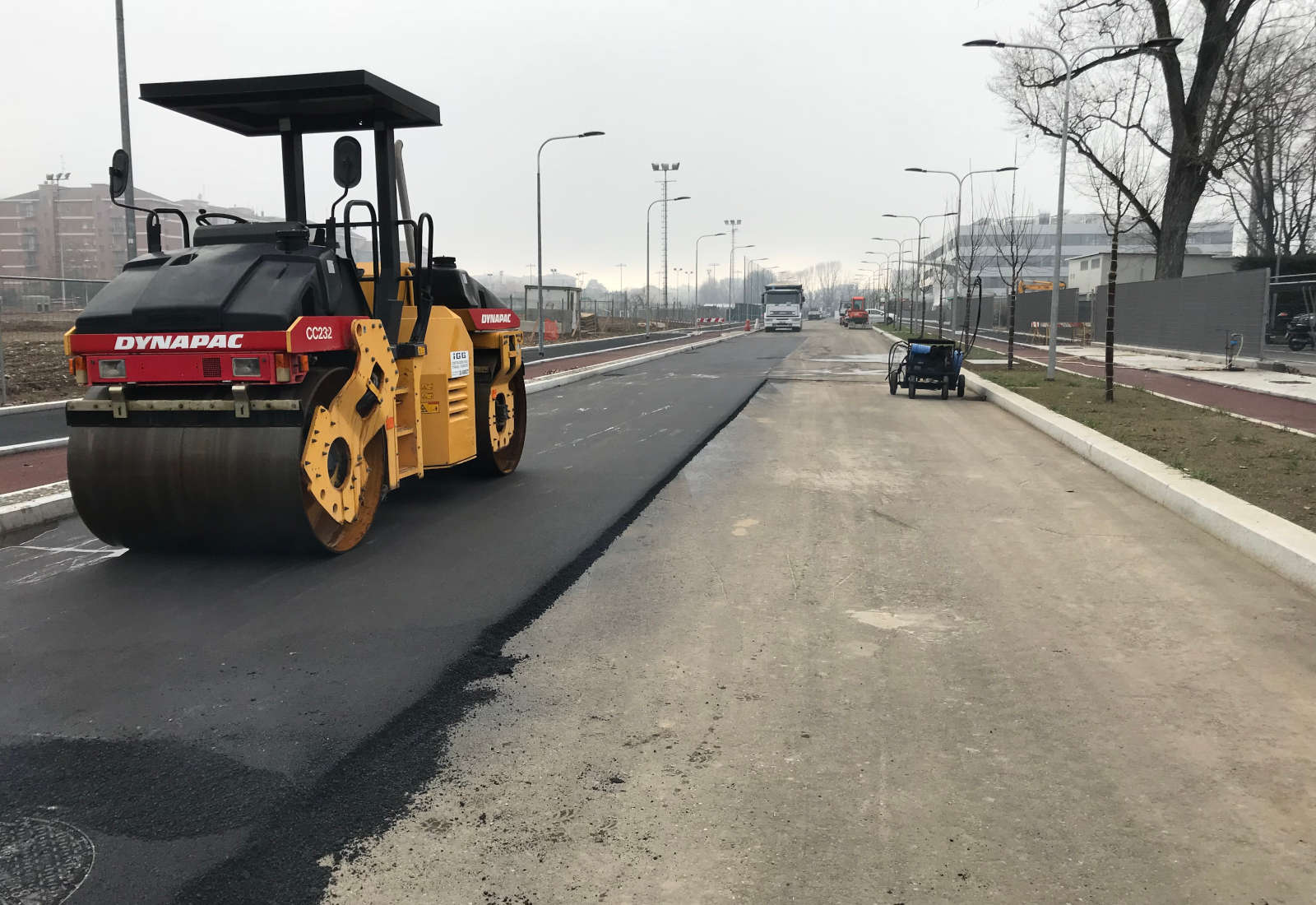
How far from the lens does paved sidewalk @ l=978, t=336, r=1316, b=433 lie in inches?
572

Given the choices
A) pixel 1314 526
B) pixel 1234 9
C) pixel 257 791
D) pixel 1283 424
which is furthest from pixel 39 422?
pixel 1234 9

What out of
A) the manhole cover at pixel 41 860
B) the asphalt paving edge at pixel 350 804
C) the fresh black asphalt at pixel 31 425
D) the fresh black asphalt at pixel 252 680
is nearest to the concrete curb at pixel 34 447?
the fresh black asphalt at pixel 31 425

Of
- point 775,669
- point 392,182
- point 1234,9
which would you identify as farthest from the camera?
point 1234,9

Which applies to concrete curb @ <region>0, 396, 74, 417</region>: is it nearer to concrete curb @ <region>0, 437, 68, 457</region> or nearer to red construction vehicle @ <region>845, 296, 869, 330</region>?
concrete curb @ <region>0, 437, 68, 457</region>

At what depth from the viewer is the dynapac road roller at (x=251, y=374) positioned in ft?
19.5

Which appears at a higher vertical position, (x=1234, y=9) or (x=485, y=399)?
(x=1234, y=9)

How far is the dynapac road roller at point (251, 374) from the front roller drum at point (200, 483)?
0.01 m

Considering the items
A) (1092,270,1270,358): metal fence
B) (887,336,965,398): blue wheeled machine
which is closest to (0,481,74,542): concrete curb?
(887,336,965,398): blue wheeled machine

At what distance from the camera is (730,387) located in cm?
2066

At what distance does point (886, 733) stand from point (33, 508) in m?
6.80

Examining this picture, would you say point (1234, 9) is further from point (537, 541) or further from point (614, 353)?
point (537, 541)

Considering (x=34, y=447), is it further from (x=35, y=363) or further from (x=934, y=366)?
(x=934, y=366)

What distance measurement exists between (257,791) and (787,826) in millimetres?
1828

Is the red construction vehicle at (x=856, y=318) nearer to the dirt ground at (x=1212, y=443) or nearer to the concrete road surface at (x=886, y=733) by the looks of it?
the dirt ground at (x=1212, y=443)
